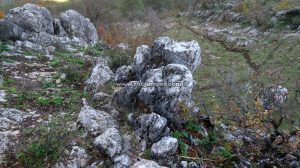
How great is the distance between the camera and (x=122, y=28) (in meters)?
18.5

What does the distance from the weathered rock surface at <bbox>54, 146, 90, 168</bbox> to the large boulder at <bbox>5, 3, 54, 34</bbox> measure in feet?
29.0

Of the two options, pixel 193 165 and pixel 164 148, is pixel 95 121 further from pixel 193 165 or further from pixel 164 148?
pixel 193 165

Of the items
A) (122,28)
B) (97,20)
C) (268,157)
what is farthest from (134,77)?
(97,20)

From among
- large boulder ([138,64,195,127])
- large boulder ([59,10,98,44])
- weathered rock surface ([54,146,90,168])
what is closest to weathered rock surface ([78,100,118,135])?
weathered rock surface ([54,146,90,168])

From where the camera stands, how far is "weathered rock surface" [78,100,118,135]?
7145 mm

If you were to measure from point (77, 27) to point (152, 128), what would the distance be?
10.5 meters

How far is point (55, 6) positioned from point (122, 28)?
8229 millimetres

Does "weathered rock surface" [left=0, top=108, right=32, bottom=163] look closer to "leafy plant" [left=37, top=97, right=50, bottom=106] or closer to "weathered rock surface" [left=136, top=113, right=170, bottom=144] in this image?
"leafy plant" [left=37, top=97, right=50, bottom=106]

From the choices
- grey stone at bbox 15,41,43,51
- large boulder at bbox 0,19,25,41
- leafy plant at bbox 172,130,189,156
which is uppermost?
large boulder at bbox 0,19,25,41

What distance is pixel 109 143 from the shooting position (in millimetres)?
6527

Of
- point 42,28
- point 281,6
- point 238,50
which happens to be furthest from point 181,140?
point 281,6

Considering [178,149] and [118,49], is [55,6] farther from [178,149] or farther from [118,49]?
[178,149]

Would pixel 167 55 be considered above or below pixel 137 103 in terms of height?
above

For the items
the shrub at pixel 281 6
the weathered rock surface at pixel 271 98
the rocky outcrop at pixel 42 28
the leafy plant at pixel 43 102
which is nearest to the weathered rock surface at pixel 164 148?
the weathered rock surface at pixel 271 98
